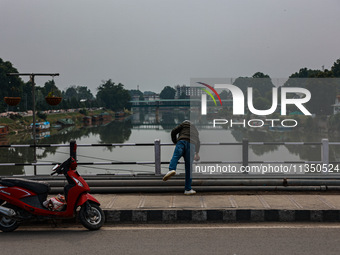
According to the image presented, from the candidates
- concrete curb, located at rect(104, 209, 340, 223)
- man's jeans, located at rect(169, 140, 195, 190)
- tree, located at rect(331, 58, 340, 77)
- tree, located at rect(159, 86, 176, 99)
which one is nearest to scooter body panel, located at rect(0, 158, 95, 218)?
concrete curb, located at rect(104, 209, 340, 223)

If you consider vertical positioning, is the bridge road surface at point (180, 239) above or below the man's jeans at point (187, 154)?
below

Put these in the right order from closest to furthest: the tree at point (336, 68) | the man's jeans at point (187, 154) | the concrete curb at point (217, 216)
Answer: the concrete curb at point (217, 216)
the man's jeans at point (187, 154)
the tree at point (336, 68)

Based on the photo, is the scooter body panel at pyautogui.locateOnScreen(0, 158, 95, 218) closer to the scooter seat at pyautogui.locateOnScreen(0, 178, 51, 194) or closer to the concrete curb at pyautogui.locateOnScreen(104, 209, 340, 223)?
the scooter seat at pyautogui.locateOnScreen(0, 178, 51, 194)

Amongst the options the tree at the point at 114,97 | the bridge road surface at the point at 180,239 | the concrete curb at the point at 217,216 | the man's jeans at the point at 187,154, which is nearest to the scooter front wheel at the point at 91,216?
the bridge road surface at the point at 180,239

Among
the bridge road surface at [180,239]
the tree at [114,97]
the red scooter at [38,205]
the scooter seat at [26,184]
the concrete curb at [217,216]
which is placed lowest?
the bridge road surface at [180,239]

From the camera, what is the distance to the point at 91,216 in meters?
5.86

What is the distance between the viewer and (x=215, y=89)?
10664 mm

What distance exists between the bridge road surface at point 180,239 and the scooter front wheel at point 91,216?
102mm

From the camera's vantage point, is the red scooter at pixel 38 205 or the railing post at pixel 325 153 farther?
the railing post at pixel 325 153

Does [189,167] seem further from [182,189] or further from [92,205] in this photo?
[92,205]

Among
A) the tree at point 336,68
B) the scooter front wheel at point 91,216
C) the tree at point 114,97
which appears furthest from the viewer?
the tree at point 114,97

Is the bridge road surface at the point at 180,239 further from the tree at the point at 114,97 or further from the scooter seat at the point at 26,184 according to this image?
the tree at the point at 114,97

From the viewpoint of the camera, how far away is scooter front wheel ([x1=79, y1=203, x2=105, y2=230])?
18.9ft

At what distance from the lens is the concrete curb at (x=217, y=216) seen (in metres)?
6.18
